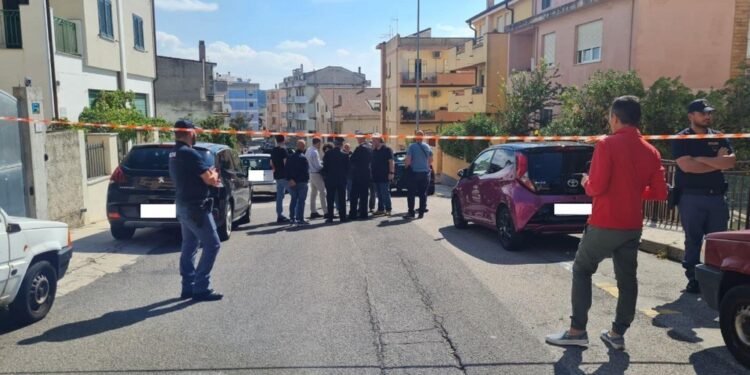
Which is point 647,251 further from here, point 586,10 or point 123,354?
point 586,10

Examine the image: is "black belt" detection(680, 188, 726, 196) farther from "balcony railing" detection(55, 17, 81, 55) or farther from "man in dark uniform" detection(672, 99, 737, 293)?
"balcony railing" detection(55, 17, 81, 55)

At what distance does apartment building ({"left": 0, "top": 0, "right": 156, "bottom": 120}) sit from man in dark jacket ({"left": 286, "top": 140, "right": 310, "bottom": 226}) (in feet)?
17.2

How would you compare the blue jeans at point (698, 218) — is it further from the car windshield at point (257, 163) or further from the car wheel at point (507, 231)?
the car windshield at point (257, 163)

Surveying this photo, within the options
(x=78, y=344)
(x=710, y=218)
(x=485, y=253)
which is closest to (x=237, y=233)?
(x=485, y=253)

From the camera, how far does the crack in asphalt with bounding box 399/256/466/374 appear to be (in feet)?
15.1

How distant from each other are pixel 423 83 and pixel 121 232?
45058 mm

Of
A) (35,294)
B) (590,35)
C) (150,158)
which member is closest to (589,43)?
(590,35)

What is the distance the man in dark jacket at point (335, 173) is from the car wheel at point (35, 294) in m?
6.67

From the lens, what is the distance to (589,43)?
22.9m

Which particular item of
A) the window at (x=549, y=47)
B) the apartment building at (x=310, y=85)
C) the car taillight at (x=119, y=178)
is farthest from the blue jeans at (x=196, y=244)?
the apartment building at (x=310, y=85)

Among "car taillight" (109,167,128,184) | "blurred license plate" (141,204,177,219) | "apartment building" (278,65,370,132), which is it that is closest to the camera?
"blurred license plate" (141,204,177,219)

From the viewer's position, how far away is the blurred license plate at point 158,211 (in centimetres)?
931

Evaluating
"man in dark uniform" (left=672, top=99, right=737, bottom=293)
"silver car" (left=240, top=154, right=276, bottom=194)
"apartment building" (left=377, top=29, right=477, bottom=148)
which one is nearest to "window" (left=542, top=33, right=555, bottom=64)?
"silver car" (left=240, top=154, right=276, bottom=194)

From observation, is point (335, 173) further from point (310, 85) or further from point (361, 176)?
point (310, 85)
